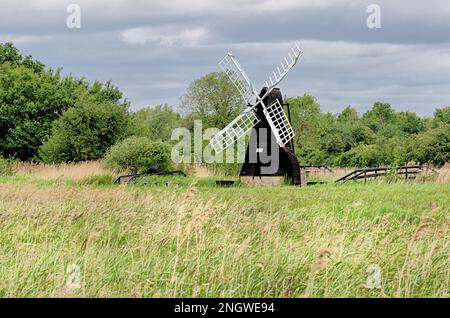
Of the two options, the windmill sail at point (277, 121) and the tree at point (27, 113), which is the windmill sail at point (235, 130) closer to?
the windmill sail at point (277, 121)

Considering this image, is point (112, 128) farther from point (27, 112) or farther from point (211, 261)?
point (211, 261)

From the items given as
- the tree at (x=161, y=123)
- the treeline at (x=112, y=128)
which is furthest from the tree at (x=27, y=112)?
the tree at (x=161, y=123)

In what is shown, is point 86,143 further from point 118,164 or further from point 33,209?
point 33,209

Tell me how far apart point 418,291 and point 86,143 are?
25950mm

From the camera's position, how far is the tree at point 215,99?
42.9m

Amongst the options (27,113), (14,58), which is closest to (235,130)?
(27,113)

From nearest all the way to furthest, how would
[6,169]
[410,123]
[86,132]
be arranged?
1. [6,169]
2. [86,132]
3. [410,123]

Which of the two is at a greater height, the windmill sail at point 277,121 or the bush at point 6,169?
the windmill sail at point 277,121

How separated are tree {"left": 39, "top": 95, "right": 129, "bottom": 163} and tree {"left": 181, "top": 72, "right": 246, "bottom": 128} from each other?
451 inches

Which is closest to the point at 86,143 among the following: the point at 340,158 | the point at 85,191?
the point at 85,191

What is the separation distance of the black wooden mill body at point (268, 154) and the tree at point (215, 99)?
17.2 metres

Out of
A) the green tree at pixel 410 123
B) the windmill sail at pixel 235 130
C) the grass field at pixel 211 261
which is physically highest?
the green tree at pixel 410 123

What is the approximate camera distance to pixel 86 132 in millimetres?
31188

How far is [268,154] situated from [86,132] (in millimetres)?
9759
